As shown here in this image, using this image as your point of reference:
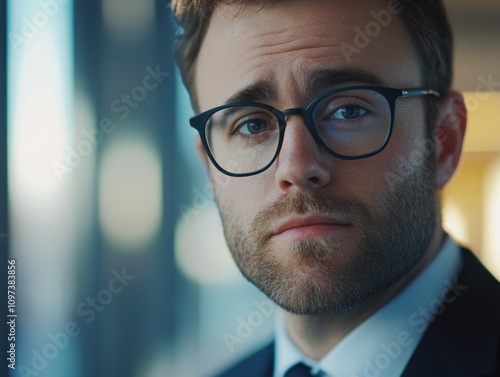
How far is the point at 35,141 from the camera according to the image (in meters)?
1.53

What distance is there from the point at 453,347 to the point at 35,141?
1.06 metres

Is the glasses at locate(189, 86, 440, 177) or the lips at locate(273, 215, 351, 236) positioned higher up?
the glasses at locate(189, 86, 440, 177)

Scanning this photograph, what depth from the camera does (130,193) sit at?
1511 millimetres

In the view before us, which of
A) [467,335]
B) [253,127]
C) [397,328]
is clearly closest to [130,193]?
[253,127]

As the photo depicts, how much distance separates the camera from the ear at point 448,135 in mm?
1329

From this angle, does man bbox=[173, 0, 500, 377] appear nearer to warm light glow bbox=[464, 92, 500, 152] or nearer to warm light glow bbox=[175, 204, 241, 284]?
warm light glow bbox=[464, 92, 500, 152]

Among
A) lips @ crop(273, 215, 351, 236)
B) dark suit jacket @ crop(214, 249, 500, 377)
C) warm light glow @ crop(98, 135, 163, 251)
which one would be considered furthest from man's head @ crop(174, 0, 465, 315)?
warm light glow @ crop(98, 135, 163, 251)

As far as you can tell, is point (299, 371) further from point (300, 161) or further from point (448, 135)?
point (448, 135)

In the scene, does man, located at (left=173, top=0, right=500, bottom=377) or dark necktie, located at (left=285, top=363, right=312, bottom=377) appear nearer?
man, located at (left=173, top=0, right=500, bottom=377)

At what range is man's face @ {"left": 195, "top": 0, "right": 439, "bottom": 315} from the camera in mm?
1203

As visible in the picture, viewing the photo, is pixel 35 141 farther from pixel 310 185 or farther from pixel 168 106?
pixel 310 185

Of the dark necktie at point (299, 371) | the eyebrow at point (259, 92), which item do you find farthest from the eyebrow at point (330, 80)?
the dark necktie at point (299, 371)

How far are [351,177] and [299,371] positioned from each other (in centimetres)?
45

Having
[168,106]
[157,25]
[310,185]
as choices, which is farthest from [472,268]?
[157,25]
